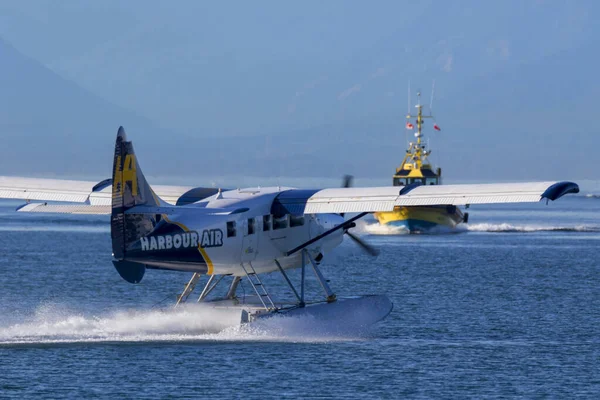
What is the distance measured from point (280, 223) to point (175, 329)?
10.7ft

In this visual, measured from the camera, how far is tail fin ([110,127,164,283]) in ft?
71.8

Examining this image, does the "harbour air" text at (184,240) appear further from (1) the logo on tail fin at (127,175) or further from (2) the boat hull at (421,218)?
(2) the boat hull at (421,218)

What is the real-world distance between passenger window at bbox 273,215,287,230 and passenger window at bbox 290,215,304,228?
0.28m

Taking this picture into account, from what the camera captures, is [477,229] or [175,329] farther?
[477,229]

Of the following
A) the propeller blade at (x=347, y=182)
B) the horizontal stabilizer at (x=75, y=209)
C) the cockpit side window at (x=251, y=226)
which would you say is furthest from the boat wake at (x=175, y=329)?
the propeller blade at (x=347, y=182)

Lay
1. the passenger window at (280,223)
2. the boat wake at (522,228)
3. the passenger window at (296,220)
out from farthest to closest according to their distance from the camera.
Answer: the boat wake at (522,228) → the passenger window at (296,220) → the passenger window at (280,223)

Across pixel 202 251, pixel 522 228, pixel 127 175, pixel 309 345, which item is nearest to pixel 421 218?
pixel 522 228

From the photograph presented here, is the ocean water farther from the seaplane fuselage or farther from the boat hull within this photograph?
the boat hull

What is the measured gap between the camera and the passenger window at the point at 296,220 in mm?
25906

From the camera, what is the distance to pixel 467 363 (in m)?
21.6

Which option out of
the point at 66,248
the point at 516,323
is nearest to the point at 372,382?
the point at 516,323

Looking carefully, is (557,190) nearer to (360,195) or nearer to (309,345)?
(360,195)

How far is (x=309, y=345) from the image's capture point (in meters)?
23.4

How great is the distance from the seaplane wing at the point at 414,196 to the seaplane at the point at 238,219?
2 cm
